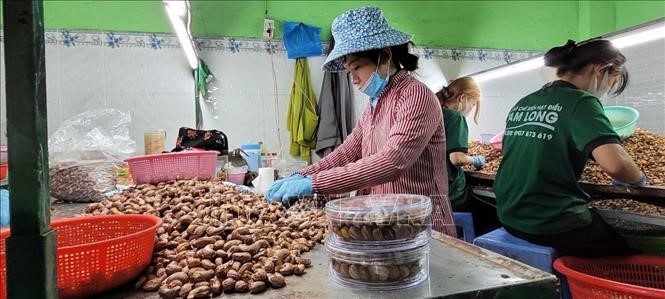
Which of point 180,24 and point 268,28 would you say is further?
point 268,28

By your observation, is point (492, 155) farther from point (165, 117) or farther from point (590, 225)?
point (165, 117)

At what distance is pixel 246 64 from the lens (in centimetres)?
434

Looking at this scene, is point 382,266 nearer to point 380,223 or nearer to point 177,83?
point 380,223

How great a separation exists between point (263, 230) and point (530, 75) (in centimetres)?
409

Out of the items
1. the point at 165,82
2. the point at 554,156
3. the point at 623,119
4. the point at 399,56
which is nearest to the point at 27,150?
the point at 399,56

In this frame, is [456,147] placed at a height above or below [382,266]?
above

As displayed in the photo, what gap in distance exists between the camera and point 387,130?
1.90 metres

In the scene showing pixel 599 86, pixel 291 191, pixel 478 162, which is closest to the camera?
pixel 291 191

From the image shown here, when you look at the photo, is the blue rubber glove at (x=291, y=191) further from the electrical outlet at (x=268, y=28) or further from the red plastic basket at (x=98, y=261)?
the electrical outlet at (x=268, y=28)

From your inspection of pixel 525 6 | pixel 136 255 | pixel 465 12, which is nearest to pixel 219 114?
pixel 465 12

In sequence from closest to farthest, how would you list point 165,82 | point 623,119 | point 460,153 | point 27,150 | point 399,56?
point 27,150, point 399,56, point 623,119, point 460,153, point 165,82

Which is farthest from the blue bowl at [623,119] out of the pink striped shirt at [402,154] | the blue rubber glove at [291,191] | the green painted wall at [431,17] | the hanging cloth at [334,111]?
the green painted wall at [431,17]

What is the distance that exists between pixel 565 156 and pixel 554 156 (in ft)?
0.15

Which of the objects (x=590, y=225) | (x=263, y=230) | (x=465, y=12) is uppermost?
(x=465, y=12)
